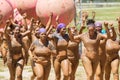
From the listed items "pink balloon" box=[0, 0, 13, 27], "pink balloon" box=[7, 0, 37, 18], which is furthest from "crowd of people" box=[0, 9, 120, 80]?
"pink balloon" box=[7, 0, 37, 18]

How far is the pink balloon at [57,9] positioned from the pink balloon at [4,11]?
3.60 ft

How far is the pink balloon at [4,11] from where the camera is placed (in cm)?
1459

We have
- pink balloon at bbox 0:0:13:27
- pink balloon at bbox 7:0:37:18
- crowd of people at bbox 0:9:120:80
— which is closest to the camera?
crowd of people at bbox 0:9:120:80

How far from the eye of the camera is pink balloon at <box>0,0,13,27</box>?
575 inches

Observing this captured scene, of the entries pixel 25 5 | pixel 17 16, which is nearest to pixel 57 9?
pixel 17 16

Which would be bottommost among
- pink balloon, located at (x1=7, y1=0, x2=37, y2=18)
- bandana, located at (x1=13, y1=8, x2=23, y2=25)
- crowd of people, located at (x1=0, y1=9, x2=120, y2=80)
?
crowd of people, located at (x1=0, y1=9, x2=120, y2=80)

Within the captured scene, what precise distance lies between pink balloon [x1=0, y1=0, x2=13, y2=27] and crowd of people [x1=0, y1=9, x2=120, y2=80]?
2.51 meters

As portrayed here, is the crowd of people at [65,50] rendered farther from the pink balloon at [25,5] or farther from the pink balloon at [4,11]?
the pink balloon at [25,5]

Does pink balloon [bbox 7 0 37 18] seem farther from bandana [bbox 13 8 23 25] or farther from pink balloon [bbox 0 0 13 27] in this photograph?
pink balloon [bbox 0 0 13 27]

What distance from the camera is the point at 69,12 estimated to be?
14047mm

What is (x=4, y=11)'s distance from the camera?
14.7 metres

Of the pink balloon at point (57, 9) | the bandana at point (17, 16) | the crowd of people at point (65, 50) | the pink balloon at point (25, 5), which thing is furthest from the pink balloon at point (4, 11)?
the crowd of people at point (65, 50)

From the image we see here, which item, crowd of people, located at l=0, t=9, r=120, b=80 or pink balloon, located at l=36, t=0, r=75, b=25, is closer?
crowd of people, located at l=0, t=9, r=120, b=80

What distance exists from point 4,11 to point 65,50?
3746mm
